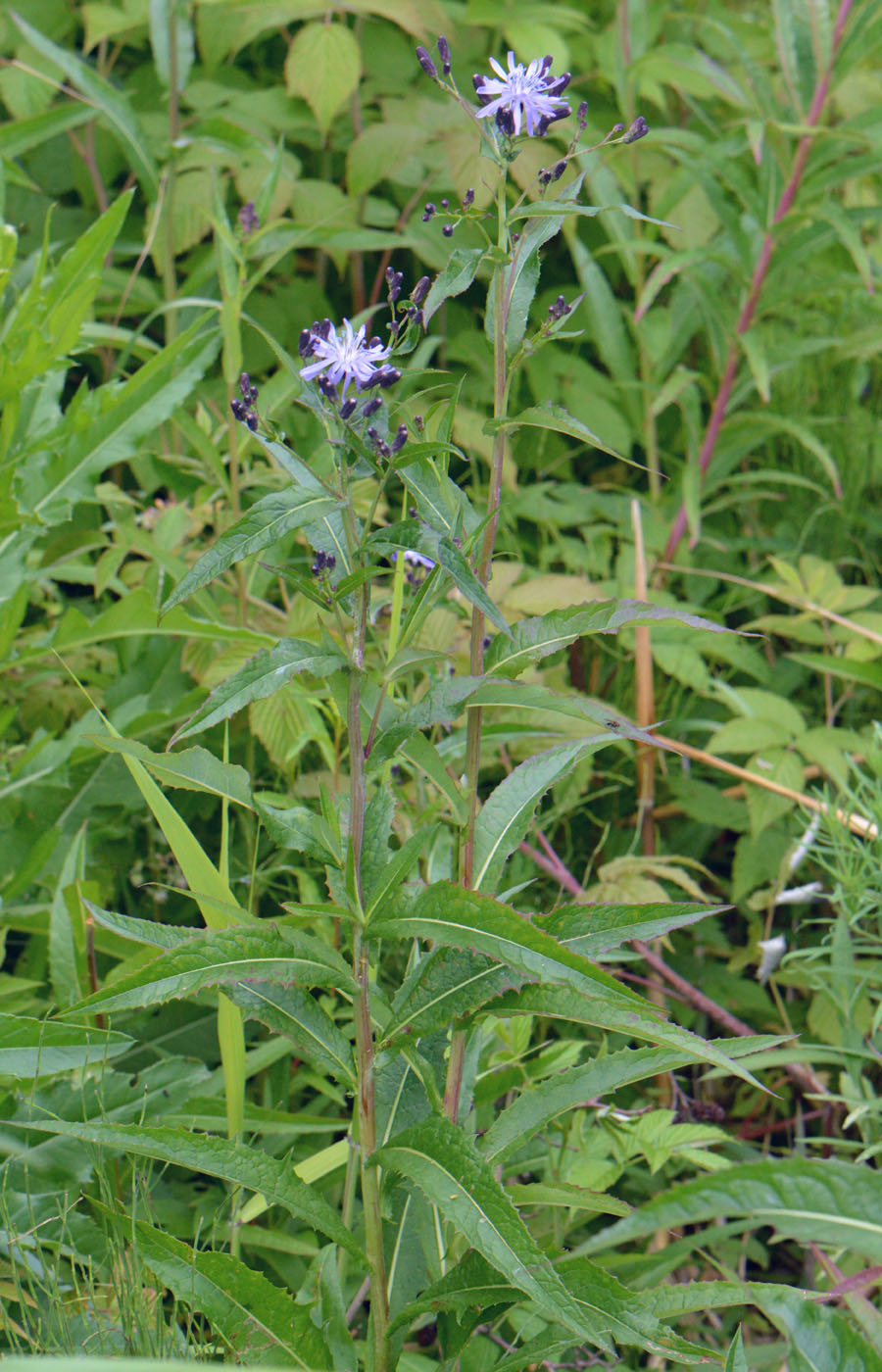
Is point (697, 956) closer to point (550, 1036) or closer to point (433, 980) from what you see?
point (550, 1036)

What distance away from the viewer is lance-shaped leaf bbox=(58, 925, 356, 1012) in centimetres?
94

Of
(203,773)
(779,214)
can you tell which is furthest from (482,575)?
(779,214)

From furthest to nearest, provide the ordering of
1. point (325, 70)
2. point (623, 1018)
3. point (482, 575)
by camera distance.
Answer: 1. point (325, 70)
2. point (482, 575)
3. point (623, 1018)

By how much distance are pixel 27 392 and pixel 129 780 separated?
2.15 feet

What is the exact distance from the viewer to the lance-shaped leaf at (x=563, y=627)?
104cm

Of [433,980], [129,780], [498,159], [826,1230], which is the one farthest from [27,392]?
[826,1230]

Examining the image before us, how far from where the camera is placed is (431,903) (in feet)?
3.33

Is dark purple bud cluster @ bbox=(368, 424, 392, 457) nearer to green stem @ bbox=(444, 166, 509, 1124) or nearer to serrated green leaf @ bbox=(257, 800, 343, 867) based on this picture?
green stem @ bbox=(444, 166, 509, 1124)

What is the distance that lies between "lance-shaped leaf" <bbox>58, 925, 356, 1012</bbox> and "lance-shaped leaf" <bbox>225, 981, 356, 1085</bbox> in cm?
6

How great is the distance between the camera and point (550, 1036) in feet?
7.23

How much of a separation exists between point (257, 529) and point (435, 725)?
19.7 inches

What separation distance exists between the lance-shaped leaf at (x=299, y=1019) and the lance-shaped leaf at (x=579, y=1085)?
156mm

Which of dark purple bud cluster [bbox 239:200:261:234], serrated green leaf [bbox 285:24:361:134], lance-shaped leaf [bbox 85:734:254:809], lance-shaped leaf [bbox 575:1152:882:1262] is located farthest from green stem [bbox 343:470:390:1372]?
serrated green leaf [bbox 285:24:361:134]

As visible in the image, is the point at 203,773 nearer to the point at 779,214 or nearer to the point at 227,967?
the point at 227,967
